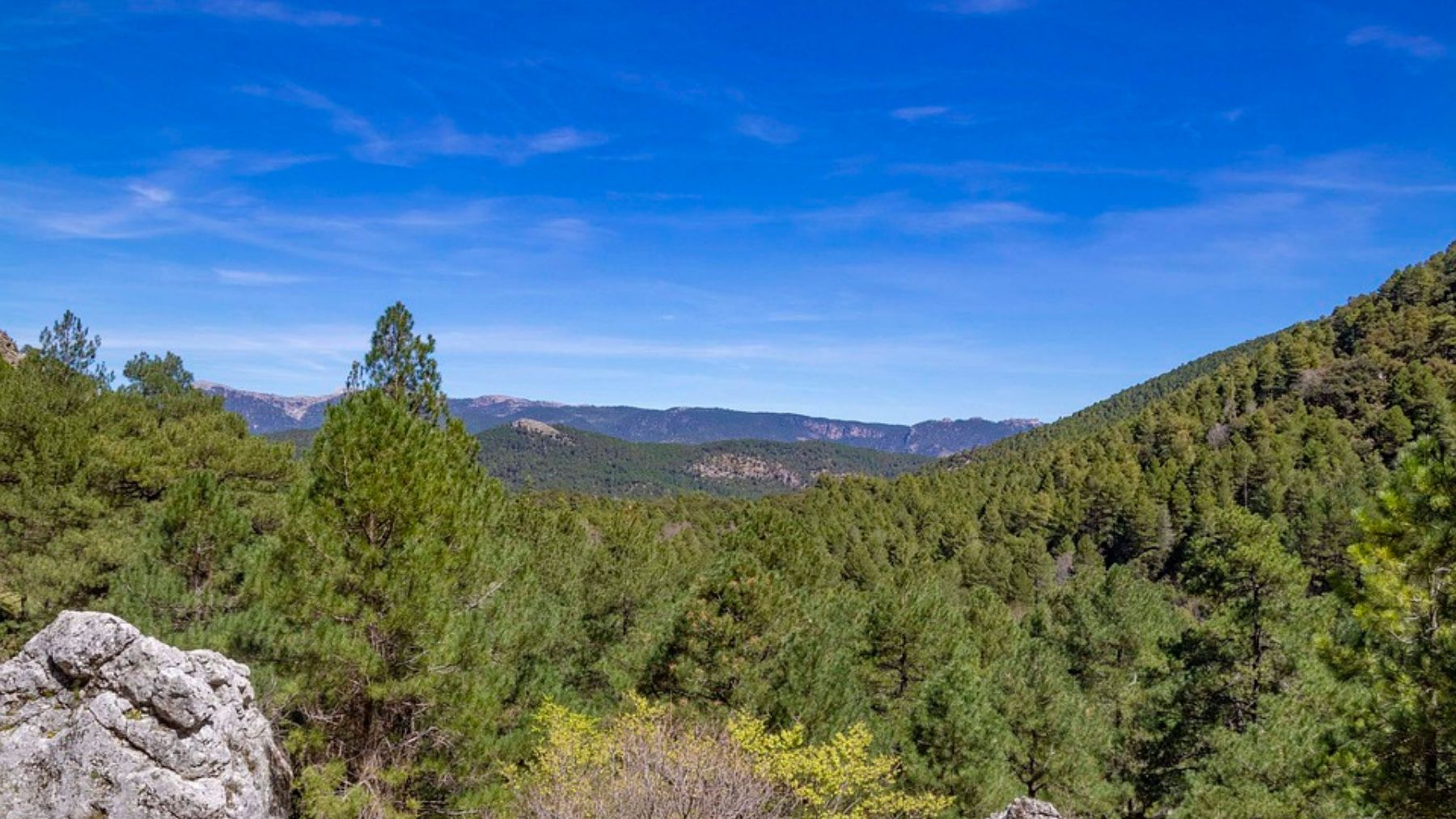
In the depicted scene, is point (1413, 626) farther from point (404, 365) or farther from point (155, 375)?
point (155, 375)

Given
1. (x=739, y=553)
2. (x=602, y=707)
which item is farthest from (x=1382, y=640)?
(x=602, y=707)

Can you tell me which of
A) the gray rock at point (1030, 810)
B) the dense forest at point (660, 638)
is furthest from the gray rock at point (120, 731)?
the gray rock at point (1030, 810)

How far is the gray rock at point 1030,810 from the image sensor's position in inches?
534

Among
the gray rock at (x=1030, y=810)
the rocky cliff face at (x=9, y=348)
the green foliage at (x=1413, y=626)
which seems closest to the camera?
the green foliage at (x=1413, y=626)

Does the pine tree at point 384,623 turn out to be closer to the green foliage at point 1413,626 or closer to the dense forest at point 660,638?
the dense forest at point 660,638

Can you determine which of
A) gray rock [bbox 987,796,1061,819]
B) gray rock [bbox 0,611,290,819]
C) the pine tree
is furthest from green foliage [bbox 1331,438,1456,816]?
gray rock [bbox 0,611,290,819]

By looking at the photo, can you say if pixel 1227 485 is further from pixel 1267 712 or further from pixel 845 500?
pixel 1267 712

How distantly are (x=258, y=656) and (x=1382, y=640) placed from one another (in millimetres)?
16234

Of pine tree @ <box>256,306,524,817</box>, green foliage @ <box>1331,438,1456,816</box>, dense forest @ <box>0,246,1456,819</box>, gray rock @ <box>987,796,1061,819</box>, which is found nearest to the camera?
green foliage @ <box>1331,438,1456,816</box>

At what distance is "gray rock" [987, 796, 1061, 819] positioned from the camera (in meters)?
13.6

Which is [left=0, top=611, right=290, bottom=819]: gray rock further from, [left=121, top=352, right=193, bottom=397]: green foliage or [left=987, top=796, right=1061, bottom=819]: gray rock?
[left=121, top=352, right=193, bottom=397]: green foliage

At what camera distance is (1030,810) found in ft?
44.8

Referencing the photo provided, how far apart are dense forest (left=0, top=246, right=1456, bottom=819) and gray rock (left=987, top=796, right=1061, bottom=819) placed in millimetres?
1923

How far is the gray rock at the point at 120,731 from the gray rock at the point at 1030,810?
12.5 metres
